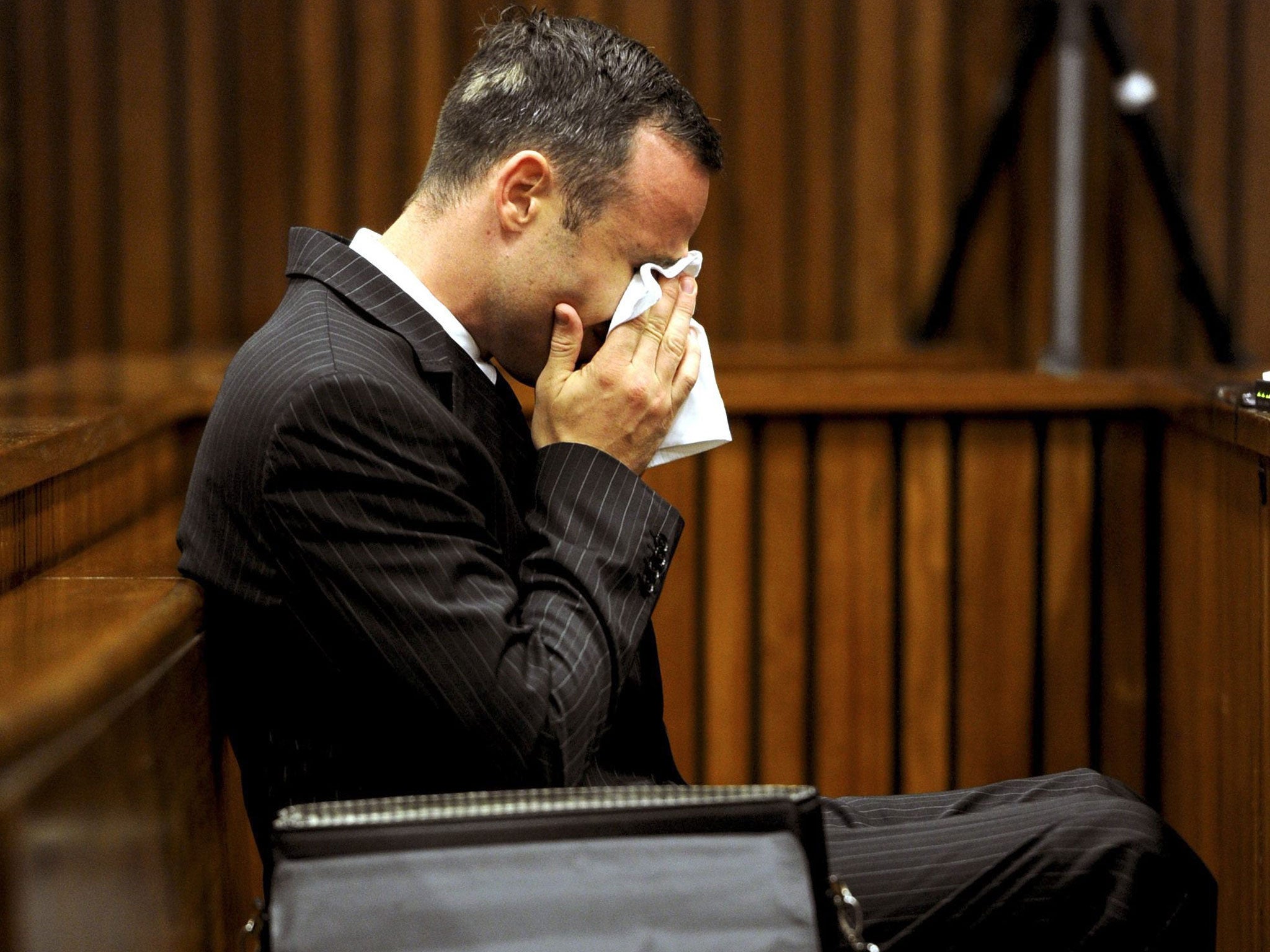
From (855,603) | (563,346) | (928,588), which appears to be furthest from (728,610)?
(563,346)

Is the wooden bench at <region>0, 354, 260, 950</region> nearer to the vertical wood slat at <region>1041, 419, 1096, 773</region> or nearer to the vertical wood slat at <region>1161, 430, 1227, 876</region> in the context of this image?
the vertical wood slat at <region>1161, 430, 1227, 876</region>

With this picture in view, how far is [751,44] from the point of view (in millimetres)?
2539

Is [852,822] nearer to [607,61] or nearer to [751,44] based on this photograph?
[607,61]

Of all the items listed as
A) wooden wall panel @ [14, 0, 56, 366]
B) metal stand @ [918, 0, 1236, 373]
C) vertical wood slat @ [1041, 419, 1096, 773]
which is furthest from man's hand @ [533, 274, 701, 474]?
wooden wall panel @ [14, 0, 56, 366]

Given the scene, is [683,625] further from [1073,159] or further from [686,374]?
[1073,159]

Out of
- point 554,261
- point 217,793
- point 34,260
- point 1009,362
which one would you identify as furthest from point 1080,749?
point 34,260

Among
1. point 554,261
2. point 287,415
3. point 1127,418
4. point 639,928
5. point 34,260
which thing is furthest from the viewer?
point 34,260

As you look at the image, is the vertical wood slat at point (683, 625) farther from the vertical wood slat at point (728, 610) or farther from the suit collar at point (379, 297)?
the suit collar at point (379, 297)

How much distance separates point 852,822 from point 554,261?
52 centimetres

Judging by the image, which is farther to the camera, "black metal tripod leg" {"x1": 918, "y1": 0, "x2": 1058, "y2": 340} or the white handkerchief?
"black metal tripod leg" {"x1": 918, "y1": 0, "x2": 1058, "y2": 340}

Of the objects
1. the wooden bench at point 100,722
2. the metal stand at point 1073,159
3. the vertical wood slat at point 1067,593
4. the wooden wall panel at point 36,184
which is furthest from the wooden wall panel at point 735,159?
the wooden bench at point 100,722

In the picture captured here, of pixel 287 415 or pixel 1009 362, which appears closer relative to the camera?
pixel 287 415

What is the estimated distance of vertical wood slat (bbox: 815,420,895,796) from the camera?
76.2 inches

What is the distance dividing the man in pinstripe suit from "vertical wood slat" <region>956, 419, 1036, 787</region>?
770mm
